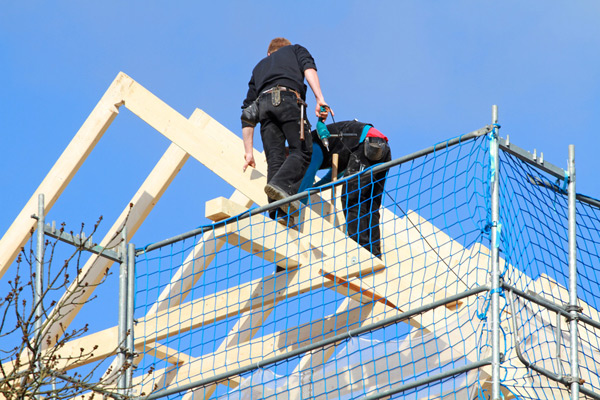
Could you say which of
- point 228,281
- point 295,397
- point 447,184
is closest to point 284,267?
point 228,281

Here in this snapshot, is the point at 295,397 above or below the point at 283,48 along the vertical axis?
below

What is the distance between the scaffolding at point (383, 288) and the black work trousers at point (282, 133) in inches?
9.4

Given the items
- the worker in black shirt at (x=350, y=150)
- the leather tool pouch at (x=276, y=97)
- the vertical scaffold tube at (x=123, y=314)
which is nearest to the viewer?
the vertical scaffold tube at (x=123, y=314)

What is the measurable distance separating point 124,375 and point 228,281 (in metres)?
1.16

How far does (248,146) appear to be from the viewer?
29.6 feet

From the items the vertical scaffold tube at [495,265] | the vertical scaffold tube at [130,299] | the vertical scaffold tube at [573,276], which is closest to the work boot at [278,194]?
the vertical scaffold tube at [130,299]

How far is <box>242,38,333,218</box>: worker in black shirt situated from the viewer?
8.81 meters

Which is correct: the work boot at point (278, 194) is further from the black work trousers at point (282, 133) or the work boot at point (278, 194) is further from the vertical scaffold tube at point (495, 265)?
the vertical scaffold tube at point (495, 265)

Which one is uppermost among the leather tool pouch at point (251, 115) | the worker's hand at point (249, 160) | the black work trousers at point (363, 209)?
the leather tool pouch at point (251, 115)

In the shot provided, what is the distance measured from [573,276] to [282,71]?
317 centimetres

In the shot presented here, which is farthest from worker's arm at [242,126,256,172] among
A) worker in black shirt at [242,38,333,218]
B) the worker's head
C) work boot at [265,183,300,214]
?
the worker's head

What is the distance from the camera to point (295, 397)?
7.85 m

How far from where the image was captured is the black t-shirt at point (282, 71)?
359 inches

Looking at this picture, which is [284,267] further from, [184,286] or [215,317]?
[184,286]
